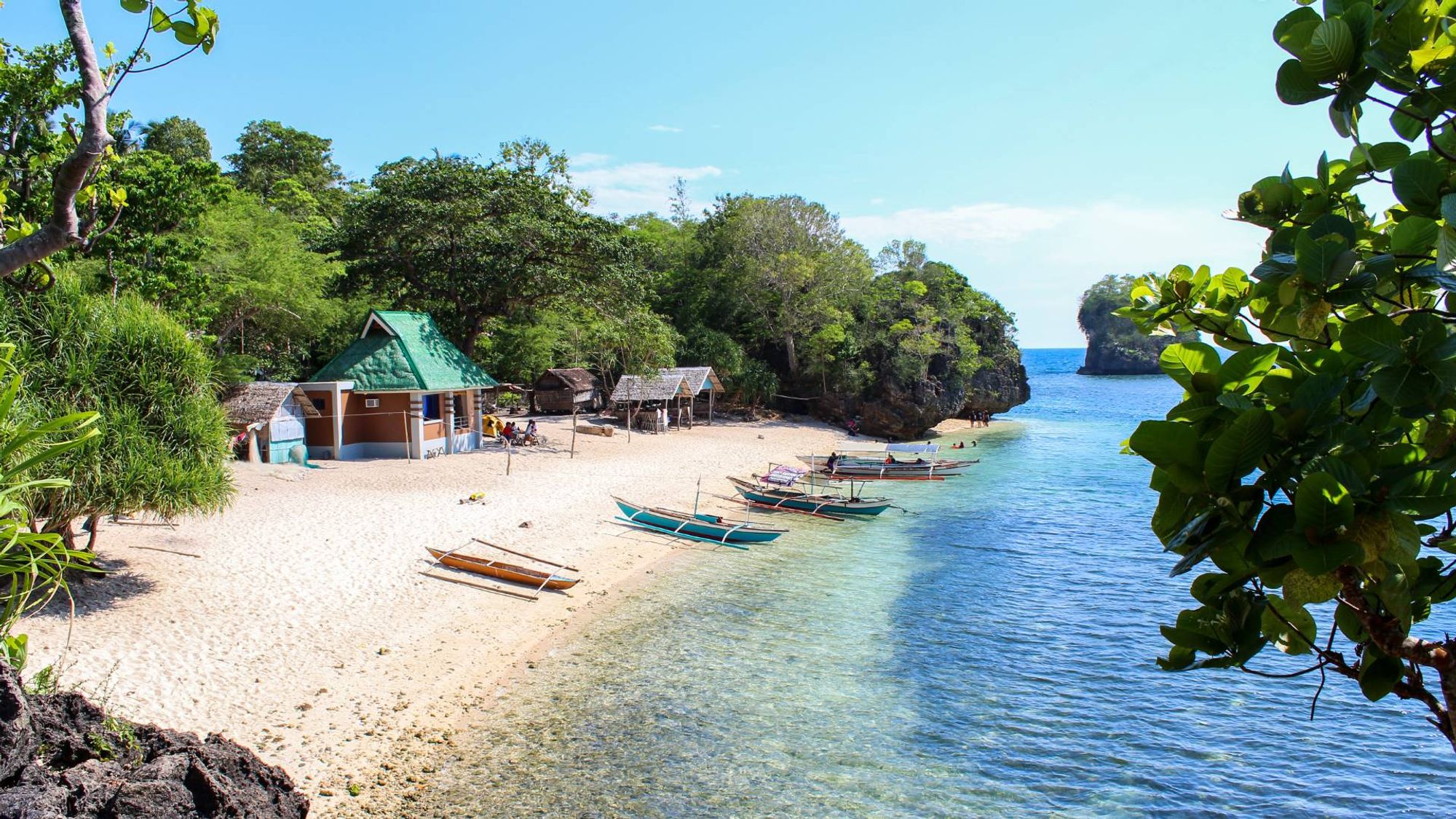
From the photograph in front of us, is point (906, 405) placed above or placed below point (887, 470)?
above

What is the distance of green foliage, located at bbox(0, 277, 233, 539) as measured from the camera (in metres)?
9.69

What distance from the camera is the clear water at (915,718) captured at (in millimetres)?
8602

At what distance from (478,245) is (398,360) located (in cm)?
578

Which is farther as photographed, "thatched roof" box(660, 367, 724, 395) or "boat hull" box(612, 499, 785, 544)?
"thatched roof" box(660, 367, 724, 395)

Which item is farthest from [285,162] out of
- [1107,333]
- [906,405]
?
[1107,333]

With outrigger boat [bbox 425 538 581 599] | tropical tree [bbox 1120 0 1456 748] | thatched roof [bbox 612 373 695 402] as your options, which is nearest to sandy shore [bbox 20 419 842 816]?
outrigger boat [bbox 425 538 581 599]

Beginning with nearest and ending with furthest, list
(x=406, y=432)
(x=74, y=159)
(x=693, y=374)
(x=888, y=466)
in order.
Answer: (x=74, y=159) → (x=406, y=432) → (x=888, y=466) → (x=693, y=374)

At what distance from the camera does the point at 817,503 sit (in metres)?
23.5

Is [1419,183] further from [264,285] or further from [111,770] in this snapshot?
[264,285]

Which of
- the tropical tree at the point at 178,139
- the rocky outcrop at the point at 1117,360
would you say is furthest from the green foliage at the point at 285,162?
the rocky outcrop at the point at 1117,360

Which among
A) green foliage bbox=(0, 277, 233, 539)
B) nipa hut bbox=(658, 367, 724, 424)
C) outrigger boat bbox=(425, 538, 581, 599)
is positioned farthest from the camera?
nipa hut bbox=(658, 367, 724, 424)

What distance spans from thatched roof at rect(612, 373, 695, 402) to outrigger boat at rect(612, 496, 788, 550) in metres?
14.5

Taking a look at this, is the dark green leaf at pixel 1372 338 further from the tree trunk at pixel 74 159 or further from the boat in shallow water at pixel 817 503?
the boat in shallow water at pixel 817 503

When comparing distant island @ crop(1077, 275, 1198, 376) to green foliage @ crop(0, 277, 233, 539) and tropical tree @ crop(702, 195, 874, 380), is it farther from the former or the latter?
green foliage @ crop(0, 277, 233, 539)
